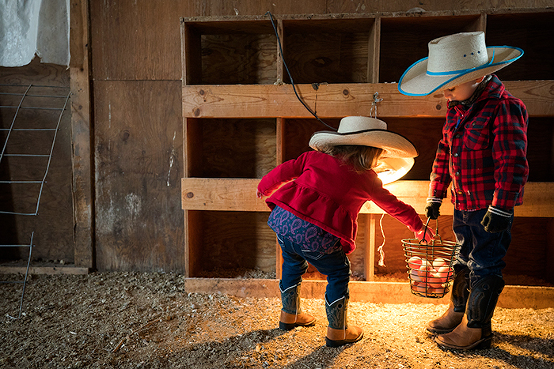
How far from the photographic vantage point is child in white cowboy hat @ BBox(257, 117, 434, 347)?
5.94ft

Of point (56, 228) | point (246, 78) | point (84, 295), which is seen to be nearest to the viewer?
point (84, 295)

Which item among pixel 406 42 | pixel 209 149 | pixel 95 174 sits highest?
pixel 406 42

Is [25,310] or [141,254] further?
[141,254]

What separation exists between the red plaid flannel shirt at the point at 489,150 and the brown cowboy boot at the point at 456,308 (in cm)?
44

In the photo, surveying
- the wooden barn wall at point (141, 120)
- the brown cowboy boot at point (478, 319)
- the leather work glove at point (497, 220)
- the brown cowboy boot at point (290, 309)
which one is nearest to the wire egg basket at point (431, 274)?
the brown cowboy boot at point (478, 319)

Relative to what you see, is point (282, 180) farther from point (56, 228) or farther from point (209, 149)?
point (56, 228)

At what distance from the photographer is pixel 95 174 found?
3025mm

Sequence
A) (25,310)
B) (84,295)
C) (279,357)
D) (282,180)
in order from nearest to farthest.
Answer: (279,357)
(282,180)
(25,310)
(84,295)

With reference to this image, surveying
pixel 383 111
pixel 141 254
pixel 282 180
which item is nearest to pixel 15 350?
pixel 141 254

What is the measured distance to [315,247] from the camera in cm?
181

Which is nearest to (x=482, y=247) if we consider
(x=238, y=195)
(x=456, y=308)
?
(x=456, y=308)

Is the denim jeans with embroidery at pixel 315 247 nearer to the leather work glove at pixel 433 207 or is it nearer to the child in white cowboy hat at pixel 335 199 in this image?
the child in white cowboy hat at pixel 335 199

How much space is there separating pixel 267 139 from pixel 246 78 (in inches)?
20.3

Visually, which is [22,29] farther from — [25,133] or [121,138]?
[121,138]
